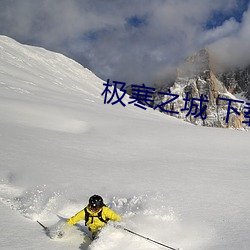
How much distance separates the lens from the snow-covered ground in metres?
5.29

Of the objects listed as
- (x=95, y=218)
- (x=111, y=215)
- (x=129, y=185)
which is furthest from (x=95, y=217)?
(x=129, y=185)

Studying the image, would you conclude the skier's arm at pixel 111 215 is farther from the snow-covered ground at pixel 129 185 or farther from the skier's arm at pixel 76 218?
the skier's arm at pixel 76 218

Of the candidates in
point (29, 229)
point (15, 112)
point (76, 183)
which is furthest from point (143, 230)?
point (15, 112)

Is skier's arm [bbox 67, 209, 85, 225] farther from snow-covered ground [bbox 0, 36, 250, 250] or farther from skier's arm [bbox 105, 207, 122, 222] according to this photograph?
skier's arm [bbox 105, 207, 122, 222]

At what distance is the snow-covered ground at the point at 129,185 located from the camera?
5285 mm

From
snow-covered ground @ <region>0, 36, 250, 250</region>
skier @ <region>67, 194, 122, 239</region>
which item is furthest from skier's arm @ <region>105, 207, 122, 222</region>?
snow-covered ground @ <region>0, 36, 250, 250</region>

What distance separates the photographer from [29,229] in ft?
17.9

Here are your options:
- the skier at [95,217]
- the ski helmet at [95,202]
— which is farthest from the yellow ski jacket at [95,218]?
the ski helmet at [95,202]

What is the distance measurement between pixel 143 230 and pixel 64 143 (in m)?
6.72

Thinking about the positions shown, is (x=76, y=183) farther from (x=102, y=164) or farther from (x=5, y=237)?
(x=5, y=237)

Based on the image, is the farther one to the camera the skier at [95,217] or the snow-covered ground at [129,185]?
the skier at [95,217]

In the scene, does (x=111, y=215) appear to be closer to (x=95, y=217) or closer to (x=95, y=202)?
(x=95, y=217)

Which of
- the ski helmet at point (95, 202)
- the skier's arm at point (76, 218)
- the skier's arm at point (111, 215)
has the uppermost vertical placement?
the ski helmet at point (95, 202)

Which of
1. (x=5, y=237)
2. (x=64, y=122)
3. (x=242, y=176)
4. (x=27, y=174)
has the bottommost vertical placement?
(x=5, y=237)
